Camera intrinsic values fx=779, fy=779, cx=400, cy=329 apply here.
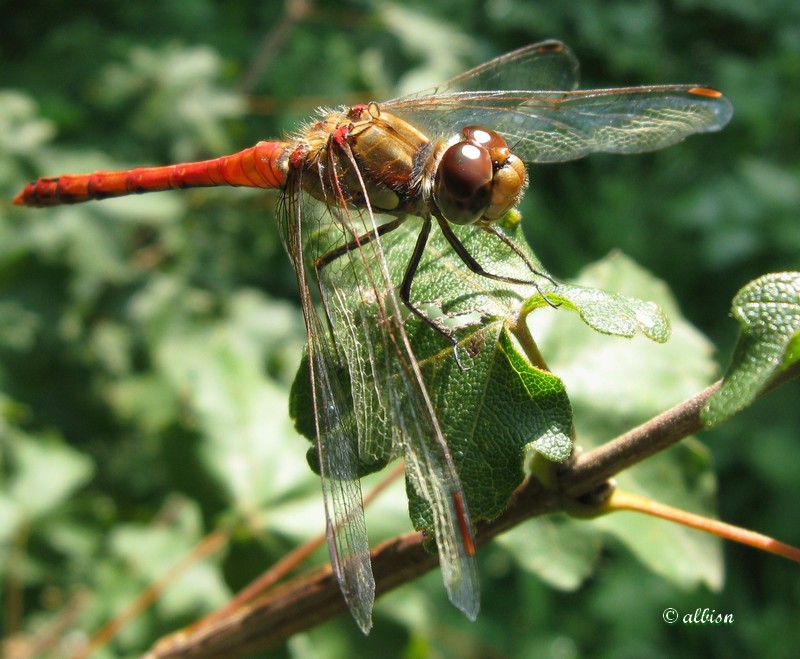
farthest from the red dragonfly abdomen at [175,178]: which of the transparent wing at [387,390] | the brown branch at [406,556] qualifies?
the brown branch at [406,556]

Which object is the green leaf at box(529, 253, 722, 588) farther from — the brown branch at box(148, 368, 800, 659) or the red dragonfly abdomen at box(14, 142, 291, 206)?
the red dragonfly abdomen at box(14, 142, 291, 206)

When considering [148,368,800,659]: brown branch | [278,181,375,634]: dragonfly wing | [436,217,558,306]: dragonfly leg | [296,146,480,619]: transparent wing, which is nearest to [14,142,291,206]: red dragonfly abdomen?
[296,146,480,619]: transparent wing

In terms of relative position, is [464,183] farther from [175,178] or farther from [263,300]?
[263,300]

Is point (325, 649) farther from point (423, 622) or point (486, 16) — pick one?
point (486, 16)

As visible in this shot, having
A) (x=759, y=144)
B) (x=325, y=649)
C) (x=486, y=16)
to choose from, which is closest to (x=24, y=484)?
(x=325, y=649)

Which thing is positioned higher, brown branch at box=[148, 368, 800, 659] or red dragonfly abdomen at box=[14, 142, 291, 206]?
red dragonfly abdomen at box=[14, 142, 291, 206]

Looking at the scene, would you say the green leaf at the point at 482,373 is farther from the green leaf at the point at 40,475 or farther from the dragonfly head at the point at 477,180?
the green leaf at the point at 40,475
